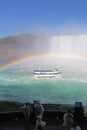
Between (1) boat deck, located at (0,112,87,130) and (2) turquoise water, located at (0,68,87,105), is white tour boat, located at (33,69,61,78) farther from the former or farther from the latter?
(1) boat deck, located at (0,112,87,130)

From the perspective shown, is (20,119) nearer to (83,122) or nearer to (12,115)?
(12,115)

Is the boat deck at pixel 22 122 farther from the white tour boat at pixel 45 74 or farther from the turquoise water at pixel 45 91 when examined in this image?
the white tour boat at pixel 45 74

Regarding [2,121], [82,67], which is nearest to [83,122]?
[2,121]

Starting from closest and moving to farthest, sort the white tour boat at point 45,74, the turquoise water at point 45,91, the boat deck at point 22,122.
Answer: the boat deck at point 22,122 → the turquoise water at point 45,91 → the white tour boat at point 45,74

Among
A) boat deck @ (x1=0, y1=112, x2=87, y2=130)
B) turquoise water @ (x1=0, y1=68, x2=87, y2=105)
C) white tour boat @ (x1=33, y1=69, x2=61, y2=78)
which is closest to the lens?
boat deck @ (x1=0, y1=112, x2=87, y2=130)

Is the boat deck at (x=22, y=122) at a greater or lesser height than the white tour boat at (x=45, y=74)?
lesser

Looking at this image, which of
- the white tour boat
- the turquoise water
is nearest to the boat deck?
the turquoise water

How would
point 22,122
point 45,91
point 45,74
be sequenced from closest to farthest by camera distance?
point 22,122 < point 45,91 < point 45,74

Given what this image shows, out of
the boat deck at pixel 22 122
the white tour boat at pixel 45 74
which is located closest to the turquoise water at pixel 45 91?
the white tour boat at pixel 45 74

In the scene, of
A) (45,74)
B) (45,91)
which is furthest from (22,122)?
(45,74)

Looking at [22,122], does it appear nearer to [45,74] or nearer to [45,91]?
[45,91]

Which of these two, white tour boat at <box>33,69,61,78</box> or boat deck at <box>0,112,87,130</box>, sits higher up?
white tour boat at <box>33,69,61,78</box>
